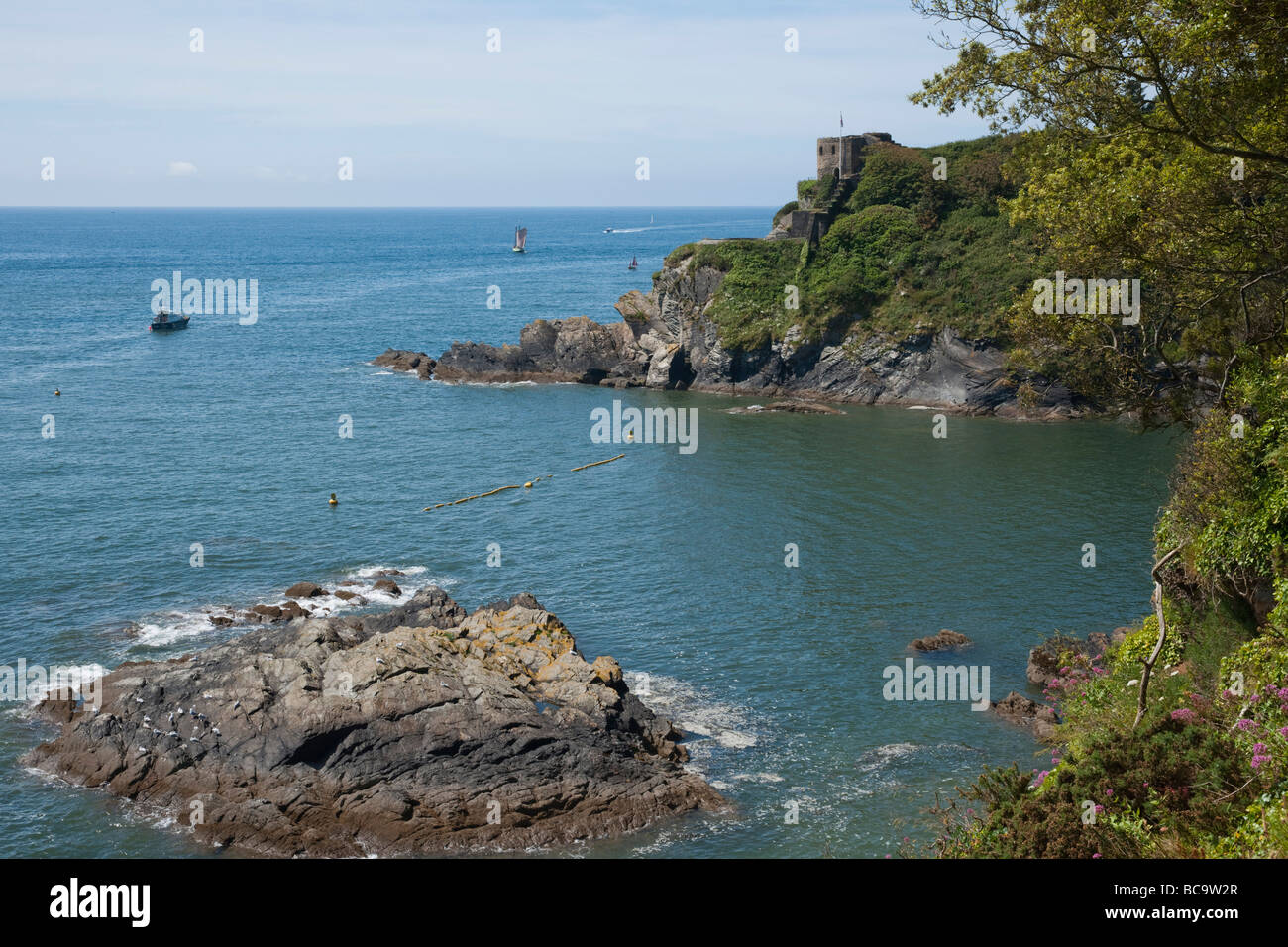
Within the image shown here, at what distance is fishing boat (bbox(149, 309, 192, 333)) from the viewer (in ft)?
409

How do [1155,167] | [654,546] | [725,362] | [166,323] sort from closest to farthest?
[1155,167] < [654,546] < [725,362] < [166,323]

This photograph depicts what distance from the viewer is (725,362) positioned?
3536 inches

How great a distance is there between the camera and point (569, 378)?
312 feet

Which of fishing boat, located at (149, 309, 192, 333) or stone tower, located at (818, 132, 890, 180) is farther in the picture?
fishing boat, located at (149, 309, 192, 333)

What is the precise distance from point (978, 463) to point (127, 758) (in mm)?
51443

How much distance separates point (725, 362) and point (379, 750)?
62.8m

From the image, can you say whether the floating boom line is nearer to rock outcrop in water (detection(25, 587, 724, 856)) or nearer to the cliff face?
the cliff face

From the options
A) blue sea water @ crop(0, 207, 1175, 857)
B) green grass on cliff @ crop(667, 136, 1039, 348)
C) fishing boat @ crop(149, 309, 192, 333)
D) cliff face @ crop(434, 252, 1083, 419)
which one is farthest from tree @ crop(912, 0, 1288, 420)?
fishing boat @ crop(149, 309, 192, 333)

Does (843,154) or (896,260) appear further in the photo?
(843,154)

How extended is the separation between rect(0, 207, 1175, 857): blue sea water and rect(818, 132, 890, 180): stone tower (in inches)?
1209

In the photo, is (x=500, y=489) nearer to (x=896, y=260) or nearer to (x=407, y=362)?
(x=407, y=362)

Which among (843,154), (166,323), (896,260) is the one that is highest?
(843,154)

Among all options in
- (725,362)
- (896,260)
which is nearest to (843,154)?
(896,260)

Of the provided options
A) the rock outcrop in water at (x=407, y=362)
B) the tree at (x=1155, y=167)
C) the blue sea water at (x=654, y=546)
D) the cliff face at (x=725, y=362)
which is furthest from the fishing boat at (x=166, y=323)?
the tree at (x=1155, y=167)
